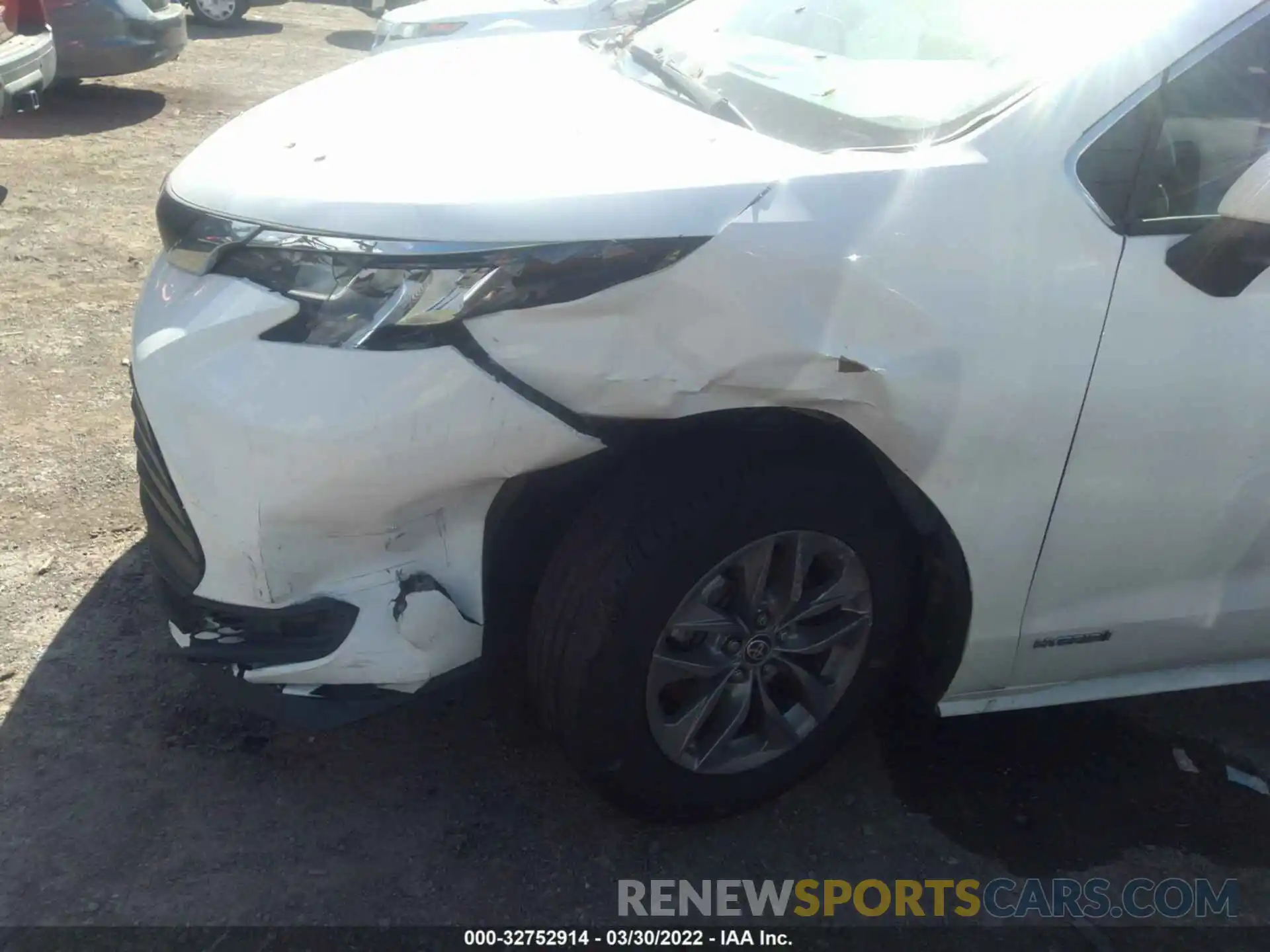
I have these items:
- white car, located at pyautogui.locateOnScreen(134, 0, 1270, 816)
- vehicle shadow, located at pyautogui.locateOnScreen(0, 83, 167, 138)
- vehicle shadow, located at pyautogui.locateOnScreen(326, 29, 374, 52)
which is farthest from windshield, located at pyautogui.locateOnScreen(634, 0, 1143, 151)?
vehicle shadow, located at pyautogui.locateOnScreen(326, 29, 374, 52)

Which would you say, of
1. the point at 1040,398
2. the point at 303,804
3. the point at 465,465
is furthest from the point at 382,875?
the point at 1040,398

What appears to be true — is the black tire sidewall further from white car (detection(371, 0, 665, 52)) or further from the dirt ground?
white car (detection(371, 0, 665, 52))

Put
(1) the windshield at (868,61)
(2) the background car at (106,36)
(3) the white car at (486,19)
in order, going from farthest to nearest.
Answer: (2) the background car at (106,36) → (3) the white car at (486,19) → (1) the windshield at (868,61)

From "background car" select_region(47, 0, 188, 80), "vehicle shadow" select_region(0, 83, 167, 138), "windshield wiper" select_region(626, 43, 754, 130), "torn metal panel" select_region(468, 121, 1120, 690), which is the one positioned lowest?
"vehicle shadow" select_region(0, 83, 167, 138)

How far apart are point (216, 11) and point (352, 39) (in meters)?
1.38

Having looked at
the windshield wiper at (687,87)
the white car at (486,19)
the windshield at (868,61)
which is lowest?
the white car at (486,19)

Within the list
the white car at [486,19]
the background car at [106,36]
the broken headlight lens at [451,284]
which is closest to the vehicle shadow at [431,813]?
the broken headlight lens at [451,284]

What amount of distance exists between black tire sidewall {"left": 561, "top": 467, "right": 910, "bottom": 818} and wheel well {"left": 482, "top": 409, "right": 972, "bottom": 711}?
0.20ft

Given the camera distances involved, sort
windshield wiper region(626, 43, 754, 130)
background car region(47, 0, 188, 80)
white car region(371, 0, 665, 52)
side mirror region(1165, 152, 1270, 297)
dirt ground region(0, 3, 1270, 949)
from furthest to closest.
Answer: background car region(47, 0, 188, 80), white car region(371, 0, 665, 52), windshield wiper region(626, 43, 754, 130), dirt ground region(0, 3, 1270, 949), side mirror region(1165, 152, 1270, 297)

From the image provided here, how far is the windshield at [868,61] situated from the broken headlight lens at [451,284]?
0.57 m

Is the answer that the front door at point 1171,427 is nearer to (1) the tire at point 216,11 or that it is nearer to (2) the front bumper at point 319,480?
(2) the front bumper at point 319,480

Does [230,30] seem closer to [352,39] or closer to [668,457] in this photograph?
[352,39]

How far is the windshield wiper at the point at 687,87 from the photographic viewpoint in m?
2.39

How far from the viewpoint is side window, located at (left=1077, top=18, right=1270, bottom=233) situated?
2.06 meters
